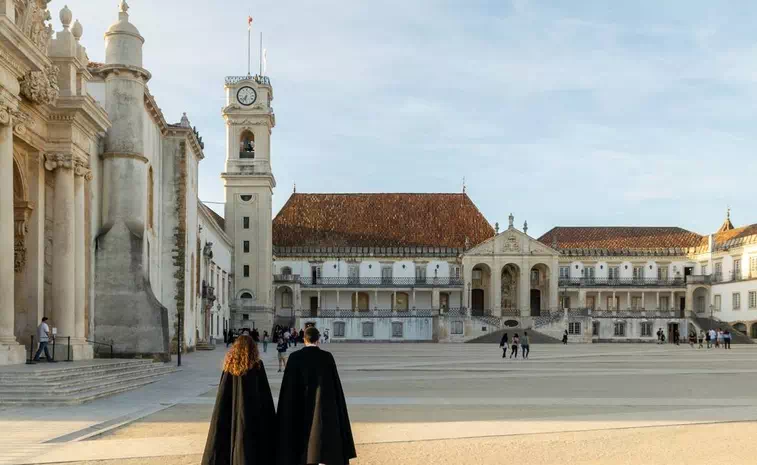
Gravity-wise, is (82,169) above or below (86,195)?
above

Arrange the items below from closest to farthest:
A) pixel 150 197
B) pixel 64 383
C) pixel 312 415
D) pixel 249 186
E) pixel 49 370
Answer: pixel 312 415
pixel 64 383
pixel 49 370
pixel 150 197
pixel 249 186

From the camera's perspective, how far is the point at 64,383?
62.6 ft

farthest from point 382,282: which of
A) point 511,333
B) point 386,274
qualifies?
point 511,333

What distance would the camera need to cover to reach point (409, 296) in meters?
88.1

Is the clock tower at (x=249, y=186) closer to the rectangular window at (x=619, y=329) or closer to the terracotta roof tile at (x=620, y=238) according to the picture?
the terracotta roof tile at (x=620, y=238)

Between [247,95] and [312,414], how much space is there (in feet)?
224

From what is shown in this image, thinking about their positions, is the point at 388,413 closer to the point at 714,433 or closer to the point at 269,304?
the point at 714,433

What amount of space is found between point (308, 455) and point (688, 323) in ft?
262

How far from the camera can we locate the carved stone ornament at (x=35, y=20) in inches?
931

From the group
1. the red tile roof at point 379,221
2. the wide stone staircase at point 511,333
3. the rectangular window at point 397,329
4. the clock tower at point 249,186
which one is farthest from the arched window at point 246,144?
the wide stone staircase at point 511,333

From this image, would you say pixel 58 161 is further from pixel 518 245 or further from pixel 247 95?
pixel 518 245

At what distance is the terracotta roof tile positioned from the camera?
90625 mm

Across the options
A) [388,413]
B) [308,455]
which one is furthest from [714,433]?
[308,455]

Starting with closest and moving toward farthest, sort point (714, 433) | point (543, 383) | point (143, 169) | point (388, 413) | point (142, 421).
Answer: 1. point (714, 433)
2. point (142, 421)
3. point (388, 413)
4. point (543, 383)
5. point (143, 169)
